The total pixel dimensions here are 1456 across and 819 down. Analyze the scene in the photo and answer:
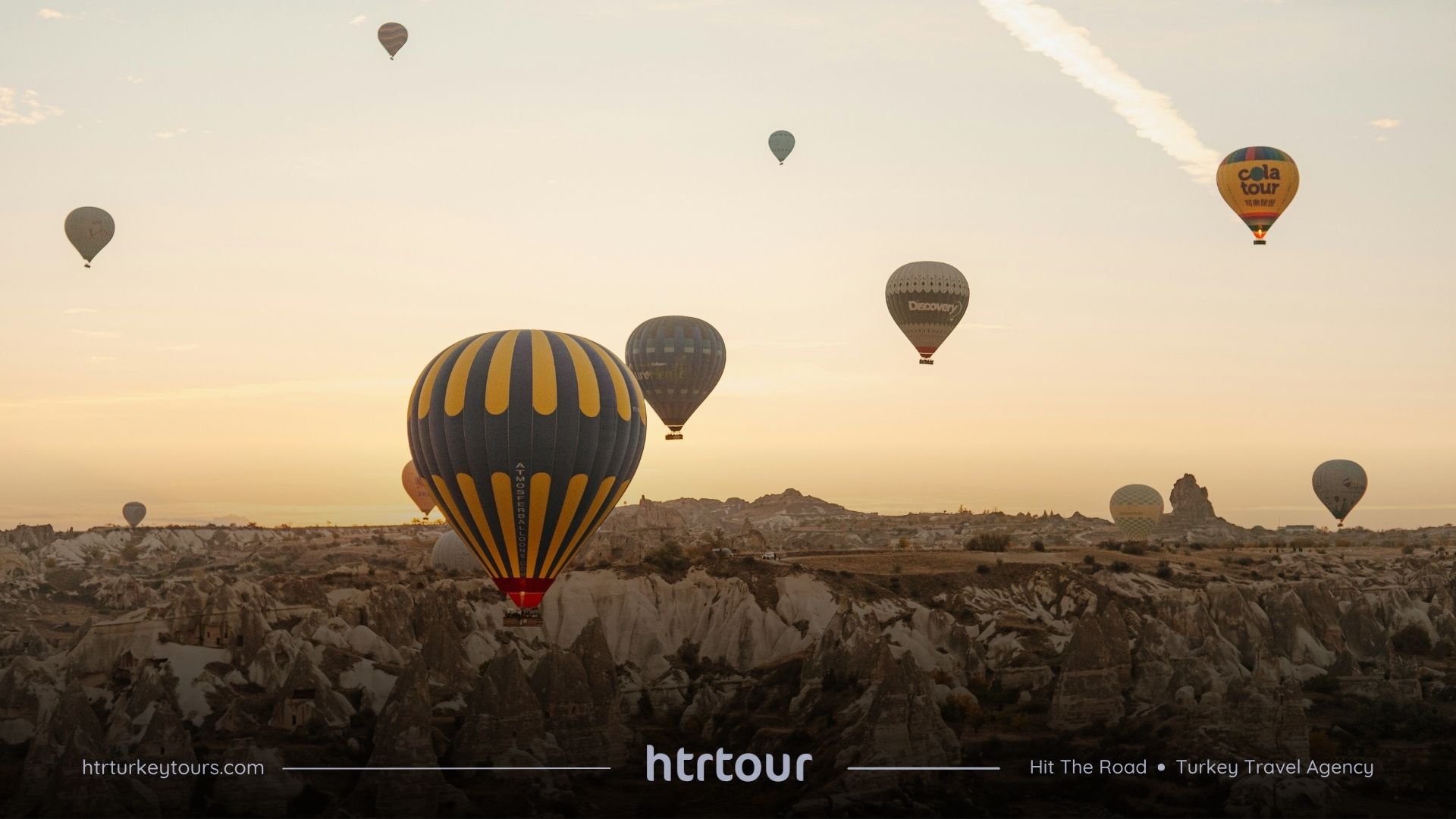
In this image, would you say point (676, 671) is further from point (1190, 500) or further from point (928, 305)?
point (1190, 500)

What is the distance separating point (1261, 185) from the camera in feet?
293

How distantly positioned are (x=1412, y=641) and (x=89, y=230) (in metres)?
79.3

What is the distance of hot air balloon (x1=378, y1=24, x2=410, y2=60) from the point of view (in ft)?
315

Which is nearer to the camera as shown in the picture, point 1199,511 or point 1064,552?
point 1064,552

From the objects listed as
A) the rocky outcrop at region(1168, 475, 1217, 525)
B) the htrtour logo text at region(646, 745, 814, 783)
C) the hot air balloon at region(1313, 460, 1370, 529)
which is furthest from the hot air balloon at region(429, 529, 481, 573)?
the rocky outcrop at region(1168, 475, 1217, 525)

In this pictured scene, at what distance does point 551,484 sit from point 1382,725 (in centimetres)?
3601

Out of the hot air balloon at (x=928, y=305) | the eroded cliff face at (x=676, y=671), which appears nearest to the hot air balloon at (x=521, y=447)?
the eroded cliff face at (x=676, y=671)

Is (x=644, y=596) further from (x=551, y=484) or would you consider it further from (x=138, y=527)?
(x=138, y=527)

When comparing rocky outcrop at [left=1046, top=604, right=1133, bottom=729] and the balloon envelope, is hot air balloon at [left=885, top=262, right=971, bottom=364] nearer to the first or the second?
rocky outcrop at [left=1046, top=604, right=1133, bottom=729]

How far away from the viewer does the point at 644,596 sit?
8219cm

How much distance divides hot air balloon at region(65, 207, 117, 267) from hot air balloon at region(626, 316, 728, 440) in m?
33.3

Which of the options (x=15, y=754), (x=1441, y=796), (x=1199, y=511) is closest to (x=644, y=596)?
(x=15, y=754)

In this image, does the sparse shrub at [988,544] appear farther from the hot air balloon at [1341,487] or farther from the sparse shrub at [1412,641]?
the hot air balloon at [1341,487]

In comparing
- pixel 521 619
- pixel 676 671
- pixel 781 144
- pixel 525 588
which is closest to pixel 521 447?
pixel 525 588
